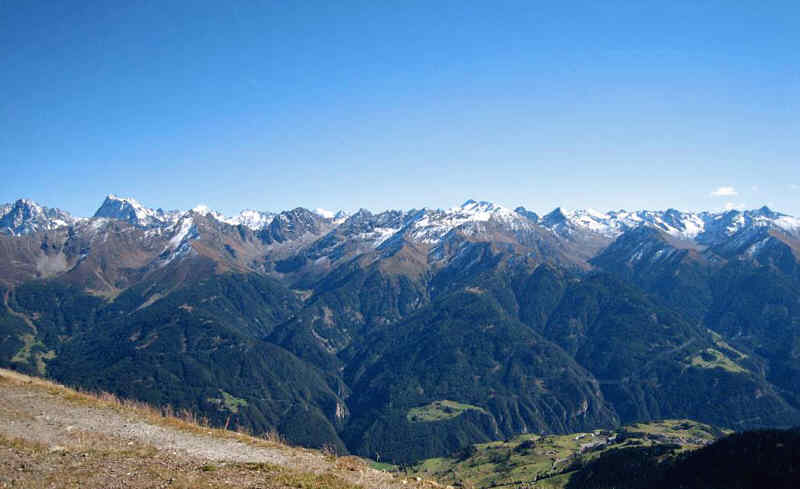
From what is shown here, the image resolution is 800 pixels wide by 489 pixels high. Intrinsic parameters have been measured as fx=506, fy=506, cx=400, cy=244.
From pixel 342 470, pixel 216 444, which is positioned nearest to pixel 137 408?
pixel 216 444

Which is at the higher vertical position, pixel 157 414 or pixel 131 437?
pixel 131 437

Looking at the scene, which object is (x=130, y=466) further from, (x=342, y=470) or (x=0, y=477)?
(x=342, y=470)

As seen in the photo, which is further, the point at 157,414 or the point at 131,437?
the point at 157,414

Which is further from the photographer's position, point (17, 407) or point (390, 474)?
point (17, 407)

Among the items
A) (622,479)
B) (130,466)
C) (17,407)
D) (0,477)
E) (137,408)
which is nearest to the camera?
(0,477)

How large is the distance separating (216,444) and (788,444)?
130 m

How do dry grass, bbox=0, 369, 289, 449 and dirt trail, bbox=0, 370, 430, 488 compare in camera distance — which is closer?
dirt trail, bbox=0, 370, 430, 488

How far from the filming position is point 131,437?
28625mm

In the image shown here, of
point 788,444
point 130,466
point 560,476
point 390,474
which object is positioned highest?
point 130,466

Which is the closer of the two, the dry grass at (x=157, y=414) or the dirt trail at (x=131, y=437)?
the dirt trail at (x=131, y=437)

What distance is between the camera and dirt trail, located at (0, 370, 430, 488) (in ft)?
87.3

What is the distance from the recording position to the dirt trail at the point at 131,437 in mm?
26609

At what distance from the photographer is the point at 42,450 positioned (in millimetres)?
25281

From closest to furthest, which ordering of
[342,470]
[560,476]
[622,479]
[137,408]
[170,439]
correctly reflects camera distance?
[342,470] → [170,439] → [137,408] → [622,479] → [560,476]
